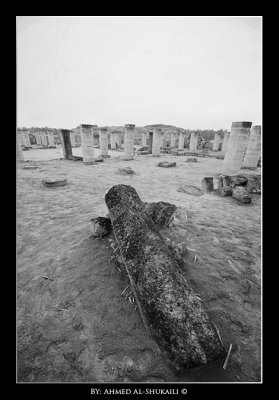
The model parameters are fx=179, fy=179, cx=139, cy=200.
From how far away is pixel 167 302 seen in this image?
1746 mm

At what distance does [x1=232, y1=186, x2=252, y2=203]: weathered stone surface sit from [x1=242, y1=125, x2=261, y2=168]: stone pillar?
7.81 m

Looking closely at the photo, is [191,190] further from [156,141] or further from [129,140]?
[156,141]

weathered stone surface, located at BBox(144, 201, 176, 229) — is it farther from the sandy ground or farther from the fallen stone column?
the fallen stone column

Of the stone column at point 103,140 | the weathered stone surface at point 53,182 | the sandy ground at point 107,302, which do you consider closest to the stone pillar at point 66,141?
the stone column at point 103,140

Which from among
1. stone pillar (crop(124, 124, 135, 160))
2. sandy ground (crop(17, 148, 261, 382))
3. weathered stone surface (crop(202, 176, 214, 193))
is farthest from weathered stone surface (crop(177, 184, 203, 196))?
stone pillar (crop(124, 124, 135, 160))

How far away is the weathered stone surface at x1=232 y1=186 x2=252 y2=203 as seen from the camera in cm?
629

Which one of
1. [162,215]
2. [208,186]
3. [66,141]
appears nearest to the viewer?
[162,215]

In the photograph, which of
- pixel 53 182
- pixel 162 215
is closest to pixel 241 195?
pixel 162 215

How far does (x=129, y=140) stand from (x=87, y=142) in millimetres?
4195

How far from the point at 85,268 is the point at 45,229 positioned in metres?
1.99

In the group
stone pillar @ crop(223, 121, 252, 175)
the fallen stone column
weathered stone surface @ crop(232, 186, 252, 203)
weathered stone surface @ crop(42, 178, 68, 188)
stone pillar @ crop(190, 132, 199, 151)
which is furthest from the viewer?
stone pillar @ crop(190, 132, 199, 151)
